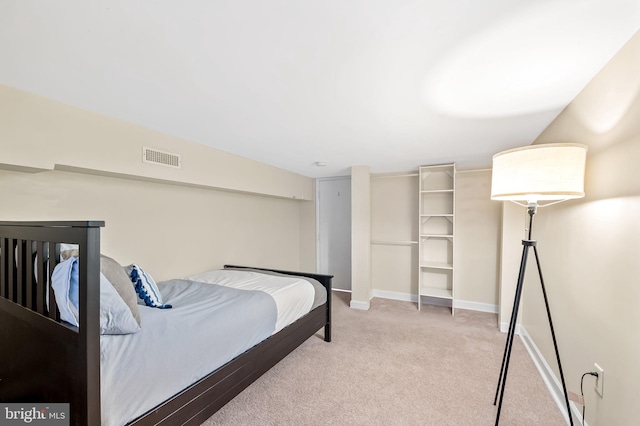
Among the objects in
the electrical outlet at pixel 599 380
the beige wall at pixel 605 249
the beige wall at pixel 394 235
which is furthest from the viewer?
the beige wall at pixel 394 235

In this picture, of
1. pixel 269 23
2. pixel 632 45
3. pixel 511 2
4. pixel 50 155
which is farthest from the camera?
pixel 50 155

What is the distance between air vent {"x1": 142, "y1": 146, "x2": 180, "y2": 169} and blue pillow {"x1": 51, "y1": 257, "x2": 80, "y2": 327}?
142 centimetres

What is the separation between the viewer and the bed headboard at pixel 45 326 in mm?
1024

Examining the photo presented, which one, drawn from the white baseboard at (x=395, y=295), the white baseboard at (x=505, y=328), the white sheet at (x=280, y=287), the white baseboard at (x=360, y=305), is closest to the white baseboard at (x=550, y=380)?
the white baseboard at (x=505, y=328)

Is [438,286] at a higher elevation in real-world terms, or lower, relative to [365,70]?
lower

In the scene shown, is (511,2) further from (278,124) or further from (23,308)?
(23,308)

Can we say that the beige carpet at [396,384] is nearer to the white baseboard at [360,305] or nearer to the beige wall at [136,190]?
the white baseboard at [360,305]

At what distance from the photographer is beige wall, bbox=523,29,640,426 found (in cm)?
122

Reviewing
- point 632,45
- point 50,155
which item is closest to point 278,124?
point 50,155

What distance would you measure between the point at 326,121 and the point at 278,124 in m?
0.40

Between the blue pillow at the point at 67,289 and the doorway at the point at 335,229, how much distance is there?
3.96 meters

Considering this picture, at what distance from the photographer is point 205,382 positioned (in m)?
1.59

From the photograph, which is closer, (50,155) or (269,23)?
(269,23)

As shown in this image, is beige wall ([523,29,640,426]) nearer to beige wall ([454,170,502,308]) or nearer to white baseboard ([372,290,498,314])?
beige wall ([454,170,502,308])
